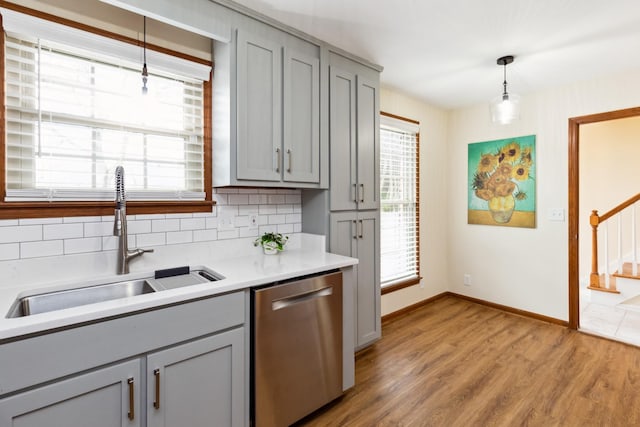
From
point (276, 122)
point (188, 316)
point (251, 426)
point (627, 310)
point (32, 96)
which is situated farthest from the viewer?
point (627, 310)

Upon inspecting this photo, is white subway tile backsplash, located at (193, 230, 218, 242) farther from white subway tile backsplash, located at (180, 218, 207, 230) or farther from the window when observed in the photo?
the window

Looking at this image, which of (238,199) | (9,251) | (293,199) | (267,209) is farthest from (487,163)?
(9,251)

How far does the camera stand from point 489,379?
7.68ft

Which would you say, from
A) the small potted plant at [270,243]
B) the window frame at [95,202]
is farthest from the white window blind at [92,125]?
the small potted plant at [270,243]

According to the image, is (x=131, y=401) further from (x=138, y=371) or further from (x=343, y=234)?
(x=343, y=234)

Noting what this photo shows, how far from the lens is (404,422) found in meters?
1.91

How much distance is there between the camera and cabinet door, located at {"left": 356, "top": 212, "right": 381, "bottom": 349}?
262 centimetres

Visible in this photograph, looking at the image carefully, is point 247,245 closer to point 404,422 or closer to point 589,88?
point 404,422

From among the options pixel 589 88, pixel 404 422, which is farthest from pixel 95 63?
pixel 589 88

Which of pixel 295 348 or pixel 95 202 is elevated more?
pixel 95 202

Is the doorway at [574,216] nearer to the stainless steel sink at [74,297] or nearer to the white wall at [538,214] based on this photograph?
the white wall at [538,214]

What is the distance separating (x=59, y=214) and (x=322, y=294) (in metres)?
1.45

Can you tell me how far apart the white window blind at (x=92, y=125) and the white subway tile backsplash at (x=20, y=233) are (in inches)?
5.4

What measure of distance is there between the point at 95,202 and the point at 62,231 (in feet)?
0.67
